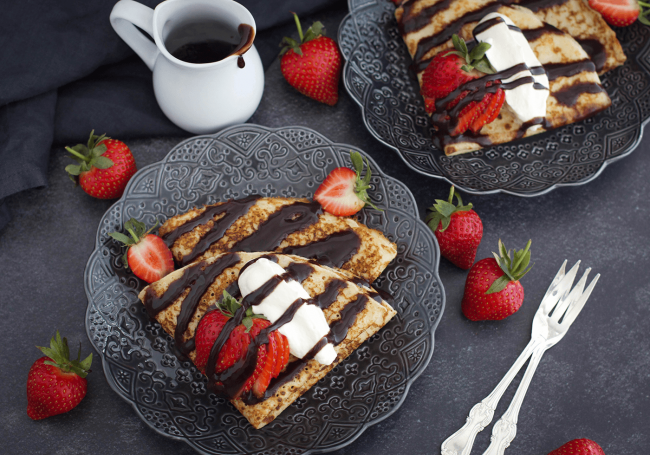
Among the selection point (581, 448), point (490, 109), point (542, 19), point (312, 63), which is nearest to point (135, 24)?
point (312, 63)

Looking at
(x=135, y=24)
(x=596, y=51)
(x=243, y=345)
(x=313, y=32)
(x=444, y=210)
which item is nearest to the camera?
(x=243, y=345)

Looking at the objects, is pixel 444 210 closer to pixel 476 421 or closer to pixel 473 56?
pixel 473 56

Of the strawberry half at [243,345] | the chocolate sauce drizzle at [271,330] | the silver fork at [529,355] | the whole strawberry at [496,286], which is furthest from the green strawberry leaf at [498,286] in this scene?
the strawberry half at [243,345]

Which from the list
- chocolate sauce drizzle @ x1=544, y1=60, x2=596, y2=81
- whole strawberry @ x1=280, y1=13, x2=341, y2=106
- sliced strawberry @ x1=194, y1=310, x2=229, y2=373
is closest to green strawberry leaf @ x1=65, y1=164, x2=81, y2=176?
sliced strawberry @ x1=194, y1=310, x2=229, y2=373

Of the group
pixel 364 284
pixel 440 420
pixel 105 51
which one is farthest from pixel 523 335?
pixel 105 51

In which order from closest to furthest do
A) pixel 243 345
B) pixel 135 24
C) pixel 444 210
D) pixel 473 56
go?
pixel 243 345, pixel 135 24, pixel 444 210, pixel 473 56

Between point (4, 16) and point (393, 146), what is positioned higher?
point (4, 16)

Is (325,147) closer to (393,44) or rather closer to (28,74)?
(393,44)
